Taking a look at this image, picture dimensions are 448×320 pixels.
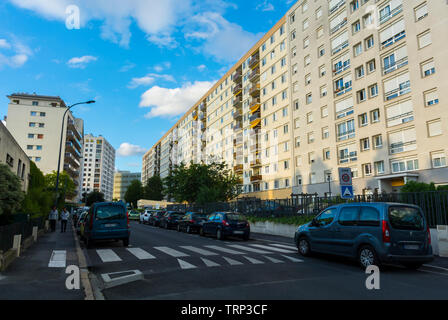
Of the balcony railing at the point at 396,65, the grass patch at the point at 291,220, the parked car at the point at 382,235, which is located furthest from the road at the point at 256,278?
the balcony railing at the point at 396,65

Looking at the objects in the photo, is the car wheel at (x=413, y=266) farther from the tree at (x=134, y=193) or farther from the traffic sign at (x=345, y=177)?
the tree at (x=134, y=193)

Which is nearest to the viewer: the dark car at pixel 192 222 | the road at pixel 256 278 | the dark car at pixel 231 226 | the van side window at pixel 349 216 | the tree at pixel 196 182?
the road at pixel 256 278

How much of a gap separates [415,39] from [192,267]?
27.8m

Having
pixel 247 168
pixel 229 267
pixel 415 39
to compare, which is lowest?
pixel 229 267

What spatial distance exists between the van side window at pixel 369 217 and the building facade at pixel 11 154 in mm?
14395

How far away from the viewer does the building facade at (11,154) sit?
17848 millimetres

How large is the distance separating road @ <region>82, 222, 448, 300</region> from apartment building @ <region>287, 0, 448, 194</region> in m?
20.8

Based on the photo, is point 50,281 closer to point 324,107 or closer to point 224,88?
point 324,107

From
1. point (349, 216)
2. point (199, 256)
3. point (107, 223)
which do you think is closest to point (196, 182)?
point (107, 223)

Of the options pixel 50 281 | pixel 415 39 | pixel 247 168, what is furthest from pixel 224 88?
pixel 50 281

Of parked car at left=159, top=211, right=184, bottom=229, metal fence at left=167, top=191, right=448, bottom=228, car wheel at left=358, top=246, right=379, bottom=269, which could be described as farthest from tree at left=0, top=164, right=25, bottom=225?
metal fence at left=167, top=191, right=448, bottom=228

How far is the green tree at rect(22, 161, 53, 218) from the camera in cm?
1537

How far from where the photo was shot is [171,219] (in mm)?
24531

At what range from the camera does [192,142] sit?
252 feet
